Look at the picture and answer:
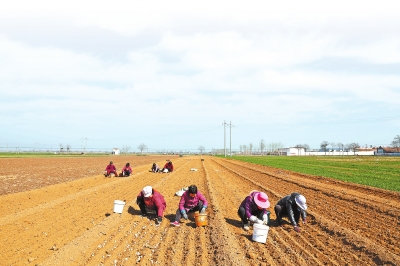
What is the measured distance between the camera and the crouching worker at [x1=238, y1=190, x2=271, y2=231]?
Result: 8.67 m

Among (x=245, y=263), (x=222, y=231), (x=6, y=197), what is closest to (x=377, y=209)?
(x=222, y=231)

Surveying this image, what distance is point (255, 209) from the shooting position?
903 centimetres

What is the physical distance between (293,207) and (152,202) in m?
4.16

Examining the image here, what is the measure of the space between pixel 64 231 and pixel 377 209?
32.3 ft

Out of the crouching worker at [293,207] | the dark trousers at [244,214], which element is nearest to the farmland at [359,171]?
the crouching worker at [293,207]

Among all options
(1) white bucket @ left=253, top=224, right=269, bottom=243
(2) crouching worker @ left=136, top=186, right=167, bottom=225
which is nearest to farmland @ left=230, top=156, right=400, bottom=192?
(1) white bucket @ left=253, top=224, right=269, bottom=243

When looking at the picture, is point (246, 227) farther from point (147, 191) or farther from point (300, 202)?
point (147, 191)

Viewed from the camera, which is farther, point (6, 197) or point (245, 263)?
point (6, 197)

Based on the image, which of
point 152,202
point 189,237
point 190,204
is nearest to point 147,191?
point 152,202

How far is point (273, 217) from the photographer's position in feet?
36.1

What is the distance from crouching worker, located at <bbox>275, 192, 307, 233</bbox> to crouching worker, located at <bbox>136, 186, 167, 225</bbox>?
3.35 m

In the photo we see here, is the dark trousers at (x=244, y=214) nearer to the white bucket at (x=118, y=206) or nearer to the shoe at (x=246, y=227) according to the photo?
the shoe at (x=246, y=227)

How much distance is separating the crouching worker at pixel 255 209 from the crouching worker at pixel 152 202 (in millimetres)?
2414

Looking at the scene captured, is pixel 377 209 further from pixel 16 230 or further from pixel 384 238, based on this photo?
pixel 16 230
